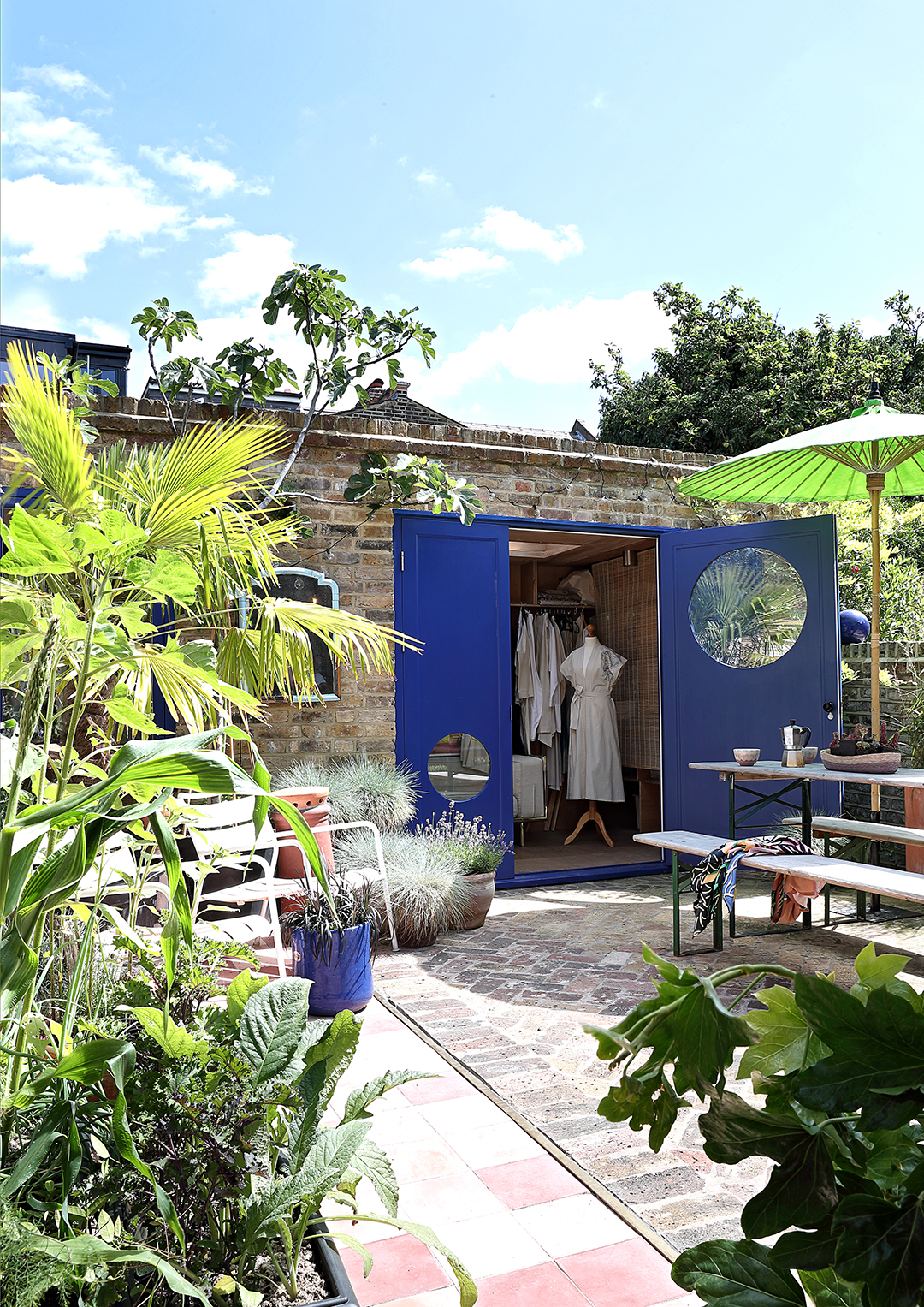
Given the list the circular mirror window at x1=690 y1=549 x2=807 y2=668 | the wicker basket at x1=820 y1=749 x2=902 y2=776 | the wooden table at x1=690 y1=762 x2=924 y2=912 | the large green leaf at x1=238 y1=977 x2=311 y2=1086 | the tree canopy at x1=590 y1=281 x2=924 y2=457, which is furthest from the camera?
the tree canopy at x1=590 y1=281 x2=924 y2=457

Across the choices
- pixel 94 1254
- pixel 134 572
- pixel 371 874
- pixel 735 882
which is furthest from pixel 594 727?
pixel 94 1254

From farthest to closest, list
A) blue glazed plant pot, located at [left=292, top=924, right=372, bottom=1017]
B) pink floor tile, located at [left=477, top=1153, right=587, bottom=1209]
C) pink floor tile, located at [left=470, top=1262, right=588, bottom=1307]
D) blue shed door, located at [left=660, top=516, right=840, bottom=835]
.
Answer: blue shed door, located at [left=660, top=516, right=840, bottom=835] → blue glazed plant pot, located at [left=292, top=924, right=372, bottom=1017] → pink floor tile, located at [left=477, top=1153, right=587, bottom=1209] → pink floor tile, located at [left=470, top=1262, right=588, bottom=1307]

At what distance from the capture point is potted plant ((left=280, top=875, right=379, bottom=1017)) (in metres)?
3.60

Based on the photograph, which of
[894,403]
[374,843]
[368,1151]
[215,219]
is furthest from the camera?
[894,403]

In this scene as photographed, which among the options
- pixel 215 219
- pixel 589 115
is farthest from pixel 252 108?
pixel 215 219

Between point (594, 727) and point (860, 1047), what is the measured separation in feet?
24.2

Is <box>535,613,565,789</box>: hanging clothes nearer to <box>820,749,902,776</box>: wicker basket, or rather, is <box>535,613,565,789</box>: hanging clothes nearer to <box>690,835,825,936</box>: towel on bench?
<box>820,749,902,776</box>: wicker basket

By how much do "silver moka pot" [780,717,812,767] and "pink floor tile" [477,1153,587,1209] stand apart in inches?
119

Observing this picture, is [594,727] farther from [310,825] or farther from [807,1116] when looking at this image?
[807,1116]

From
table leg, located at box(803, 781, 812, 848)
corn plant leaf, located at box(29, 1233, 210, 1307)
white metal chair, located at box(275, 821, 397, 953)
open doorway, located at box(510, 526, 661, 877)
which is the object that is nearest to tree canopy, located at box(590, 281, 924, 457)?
open doorway, located at box(510, 526, 661, 877)

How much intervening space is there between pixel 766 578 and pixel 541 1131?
4.68 metres

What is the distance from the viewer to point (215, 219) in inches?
394

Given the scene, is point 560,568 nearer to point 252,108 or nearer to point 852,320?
point 252,108

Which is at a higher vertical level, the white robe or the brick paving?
the white robe
